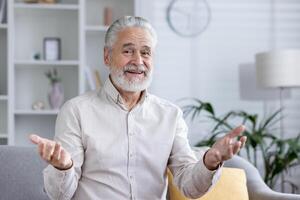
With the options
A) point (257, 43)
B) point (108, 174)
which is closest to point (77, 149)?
point (108, 174)

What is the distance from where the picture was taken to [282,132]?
175 inches

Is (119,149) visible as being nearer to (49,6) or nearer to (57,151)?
(57,151)

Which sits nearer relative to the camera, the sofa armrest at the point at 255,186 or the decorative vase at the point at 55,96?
the sofa armrest at the point at 255,186

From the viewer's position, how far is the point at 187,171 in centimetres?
205

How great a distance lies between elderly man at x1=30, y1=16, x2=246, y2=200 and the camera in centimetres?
208

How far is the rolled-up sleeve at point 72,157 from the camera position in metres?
1.88

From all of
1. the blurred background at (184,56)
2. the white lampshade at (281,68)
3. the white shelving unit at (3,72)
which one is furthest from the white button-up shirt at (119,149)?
the white shelving unit at (3,72)

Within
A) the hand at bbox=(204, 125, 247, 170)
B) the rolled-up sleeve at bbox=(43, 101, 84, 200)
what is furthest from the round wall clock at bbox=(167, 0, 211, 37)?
the hand at bbox=(204, 125, 247, 170)

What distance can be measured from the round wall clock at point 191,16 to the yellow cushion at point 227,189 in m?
2.20

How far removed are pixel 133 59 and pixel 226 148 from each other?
0.56 m

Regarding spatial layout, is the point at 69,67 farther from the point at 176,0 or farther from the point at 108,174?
the point at 108,174

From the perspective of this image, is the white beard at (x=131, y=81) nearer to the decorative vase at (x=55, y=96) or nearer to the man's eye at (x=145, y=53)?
the man's eye at (x=145, y=53)

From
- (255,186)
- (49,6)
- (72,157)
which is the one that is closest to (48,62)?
(49,6)

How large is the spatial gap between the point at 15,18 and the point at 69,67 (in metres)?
0.56
